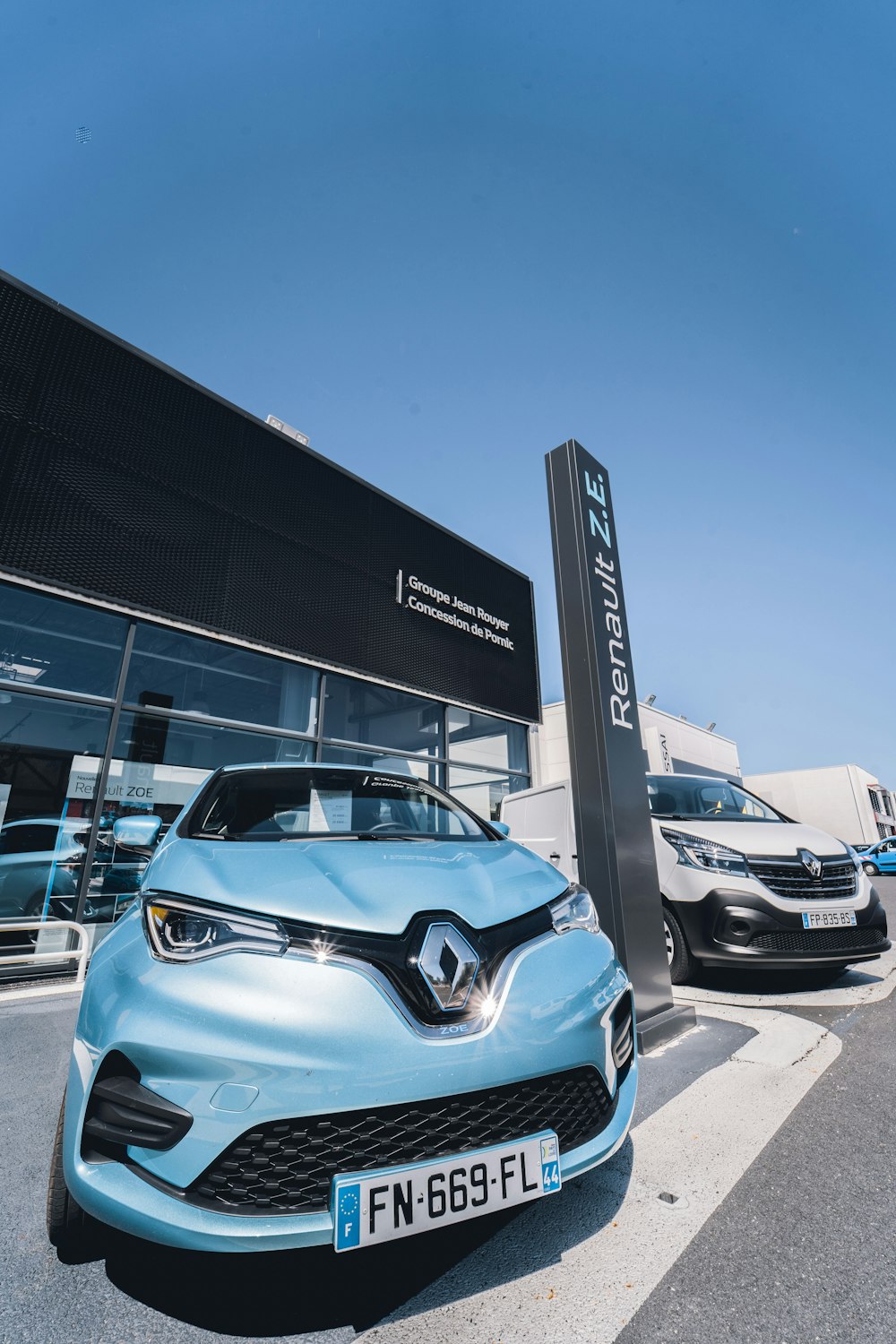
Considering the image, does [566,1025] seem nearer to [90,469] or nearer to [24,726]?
[24,726]

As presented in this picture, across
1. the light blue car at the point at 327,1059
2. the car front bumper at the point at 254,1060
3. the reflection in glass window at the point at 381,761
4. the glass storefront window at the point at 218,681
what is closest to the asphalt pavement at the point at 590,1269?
the light blue car at the point at 327,1059

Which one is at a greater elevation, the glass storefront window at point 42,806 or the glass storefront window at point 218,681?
the glass storefront window at point 218,681

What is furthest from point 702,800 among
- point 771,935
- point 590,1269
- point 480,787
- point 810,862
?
point 480,787

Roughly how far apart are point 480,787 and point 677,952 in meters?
6.16

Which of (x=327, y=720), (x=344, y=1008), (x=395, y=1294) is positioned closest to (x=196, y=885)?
(x=344, y=1008)

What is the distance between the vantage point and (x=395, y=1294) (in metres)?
1.43

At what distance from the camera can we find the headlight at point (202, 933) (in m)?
1.44

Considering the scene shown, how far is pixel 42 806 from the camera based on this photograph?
5949 mm

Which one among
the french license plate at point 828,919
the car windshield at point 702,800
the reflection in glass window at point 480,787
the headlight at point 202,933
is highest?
the reflection in glass window at point 480,787

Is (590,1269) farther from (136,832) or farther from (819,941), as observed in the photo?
(819,941)

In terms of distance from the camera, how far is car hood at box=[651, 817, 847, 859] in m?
4.16

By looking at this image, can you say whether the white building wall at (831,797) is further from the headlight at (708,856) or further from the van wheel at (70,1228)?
the van wheel at (70,1228)

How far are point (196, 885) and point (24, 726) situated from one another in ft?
18.4

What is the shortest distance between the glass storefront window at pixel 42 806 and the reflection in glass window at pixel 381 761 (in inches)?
114
